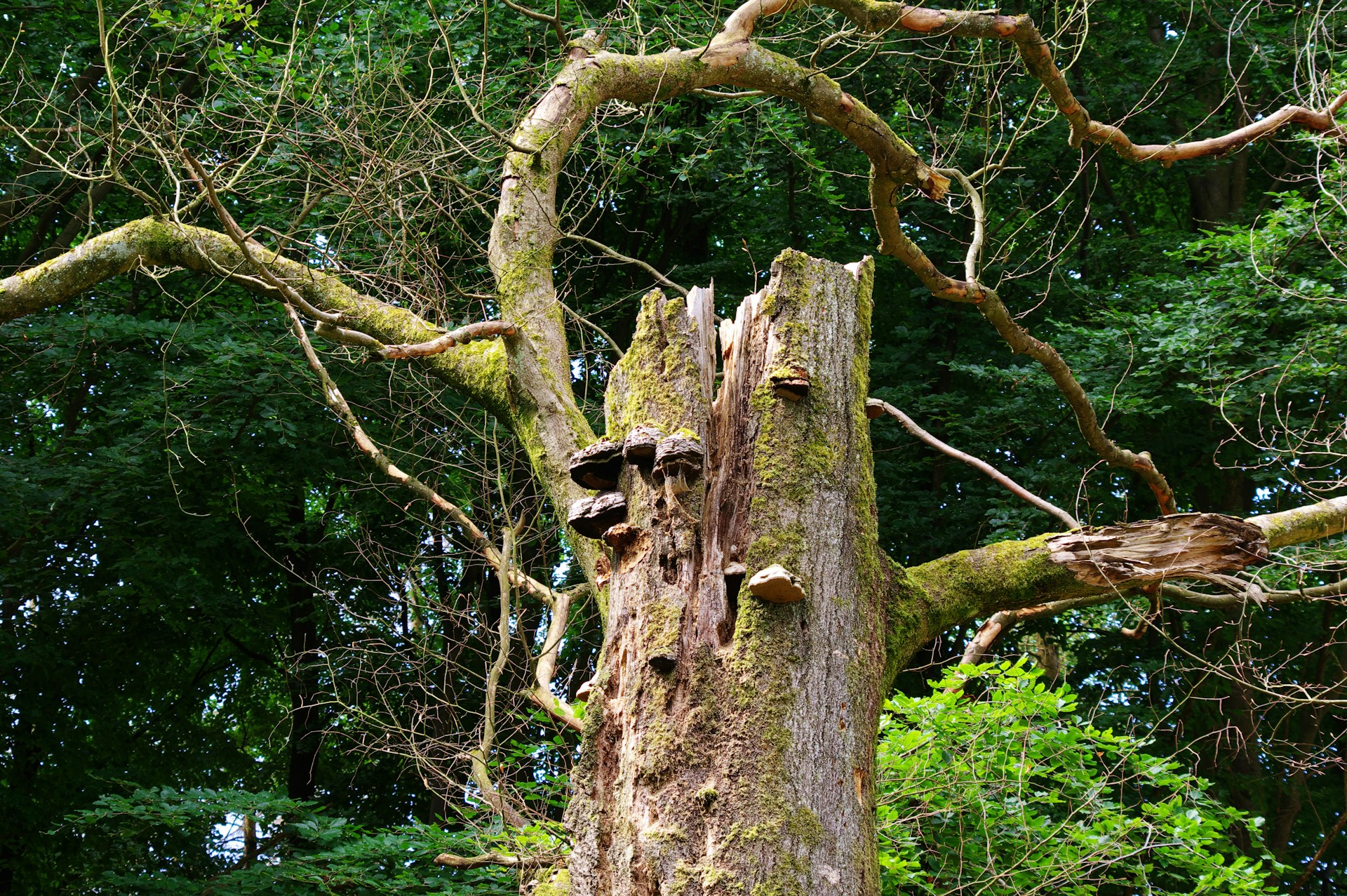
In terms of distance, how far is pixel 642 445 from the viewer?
2605 millimetres

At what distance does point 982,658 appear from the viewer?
5.76 meters

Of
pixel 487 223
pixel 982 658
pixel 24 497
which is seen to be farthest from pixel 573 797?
pixel 24 497

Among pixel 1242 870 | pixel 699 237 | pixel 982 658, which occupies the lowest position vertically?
pixel 1242 870

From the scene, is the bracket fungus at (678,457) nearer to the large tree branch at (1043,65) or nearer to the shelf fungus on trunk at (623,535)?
the shelf fungus on trunk at (623,535)

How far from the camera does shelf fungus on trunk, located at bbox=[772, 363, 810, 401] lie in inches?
107

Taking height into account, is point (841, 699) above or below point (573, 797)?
above

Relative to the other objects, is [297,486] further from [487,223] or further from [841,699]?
[841,699]

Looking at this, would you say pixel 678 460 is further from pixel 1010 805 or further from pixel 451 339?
pixel 1010 805

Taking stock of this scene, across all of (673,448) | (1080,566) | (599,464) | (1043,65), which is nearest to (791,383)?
(673,448)

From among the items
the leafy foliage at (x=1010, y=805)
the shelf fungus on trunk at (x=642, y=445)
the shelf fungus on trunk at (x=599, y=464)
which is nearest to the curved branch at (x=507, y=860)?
the leafy foliage at (x=1010, y=805)

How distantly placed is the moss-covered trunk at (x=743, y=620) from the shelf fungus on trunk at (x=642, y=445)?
2 cm

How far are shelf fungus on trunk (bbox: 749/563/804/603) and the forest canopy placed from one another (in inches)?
0.7

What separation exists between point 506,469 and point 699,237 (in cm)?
496

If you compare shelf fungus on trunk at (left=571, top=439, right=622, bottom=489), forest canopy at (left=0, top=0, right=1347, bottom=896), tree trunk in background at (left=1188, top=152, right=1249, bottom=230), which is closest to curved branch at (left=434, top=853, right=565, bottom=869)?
forest canopy at (left=0, top=0, right=1347, bottom=896)
